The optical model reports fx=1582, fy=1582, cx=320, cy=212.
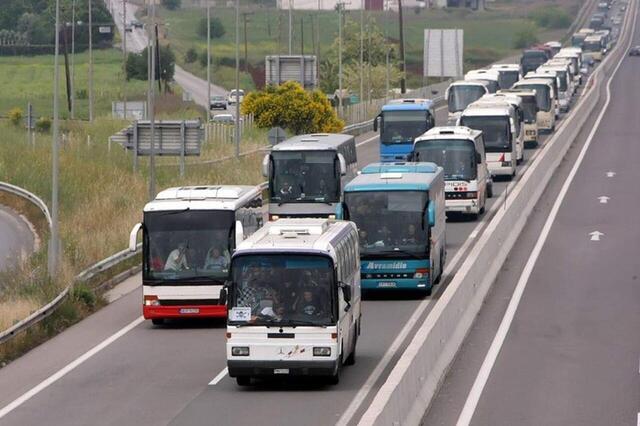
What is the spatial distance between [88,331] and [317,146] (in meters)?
14.1

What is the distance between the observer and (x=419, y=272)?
104 feet

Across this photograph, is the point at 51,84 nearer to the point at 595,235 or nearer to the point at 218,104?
the point at 218,104

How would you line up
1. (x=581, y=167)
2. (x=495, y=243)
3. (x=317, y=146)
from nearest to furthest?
(x=495, y=243) → (x=317, y=146) → (x=581, y=167)

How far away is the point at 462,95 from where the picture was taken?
7644 centimetres

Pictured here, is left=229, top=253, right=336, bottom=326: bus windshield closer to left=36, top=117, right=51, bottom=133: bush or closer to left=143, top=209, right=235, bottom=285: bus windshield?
left=143, top=209, right=235, bottom=285: bus windshield

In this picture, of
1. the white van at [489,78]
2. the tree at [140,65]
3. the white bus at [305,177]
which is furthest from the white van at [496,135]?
the tree at [140,65]

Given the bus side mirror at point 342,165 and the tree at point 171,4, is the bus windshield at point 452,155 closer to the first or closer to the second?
the bus side mirror at point 342,165

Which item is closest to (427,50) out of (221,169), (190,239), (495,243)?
(221,169)

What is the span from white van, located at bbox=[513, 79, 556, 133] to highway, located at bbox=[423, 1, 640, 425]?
21.8m

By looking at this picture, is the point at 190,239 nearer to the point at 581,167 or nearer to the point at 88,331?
the point at 88,331

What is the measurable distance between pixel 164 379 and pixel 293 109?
148 feet

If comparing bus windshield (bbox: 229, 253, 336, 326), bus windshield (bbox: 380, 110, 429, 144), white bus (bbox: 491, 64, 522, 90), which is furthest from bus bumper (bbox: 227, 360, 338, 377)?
white bus (bbox: 491, 64, 522, 90)

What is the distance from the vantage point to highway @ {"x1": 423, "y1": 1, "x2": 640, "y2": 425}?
69.9 feet

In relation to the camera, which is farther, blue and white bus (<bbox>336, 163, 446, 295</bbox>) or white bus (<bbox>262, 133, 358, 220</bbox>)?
→ white bus (<bbox>262, 133, 358, 220</bbox>)
